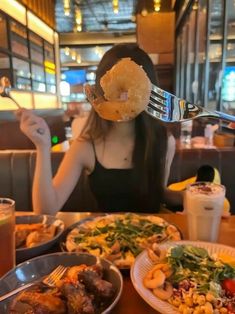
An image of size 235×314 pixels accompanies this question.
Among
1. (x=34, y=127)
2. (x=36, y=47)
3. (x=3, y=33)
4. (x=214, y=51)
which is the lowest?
(x=34, y=127)

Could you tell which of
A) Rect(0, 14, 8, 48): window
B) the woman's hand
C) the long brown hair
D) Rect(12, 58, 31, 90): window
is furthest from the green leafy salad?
Rect(12, 58, 31, 90): window

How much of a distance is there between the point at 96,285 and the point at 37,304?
12 centimetres

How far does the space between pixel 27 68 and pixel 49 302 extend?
6.85 metres

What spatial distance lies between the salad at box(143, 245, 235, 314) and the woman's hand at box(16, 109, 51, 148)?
0.62m

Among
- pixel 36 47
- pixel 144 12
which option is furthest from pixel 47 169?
pixel 36 47

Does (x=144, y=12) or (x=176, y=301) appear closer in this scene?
(x=176, y=301)

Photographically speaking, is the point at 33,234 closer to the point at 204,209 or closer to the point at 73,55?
the point at 204,209

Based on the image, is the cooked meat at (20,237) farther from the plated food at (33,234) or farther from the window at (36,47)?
the window at (36,47)

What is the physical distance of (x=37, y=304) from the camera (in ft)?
1.87

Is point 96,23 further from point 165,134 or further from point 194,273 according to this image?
point 194,273

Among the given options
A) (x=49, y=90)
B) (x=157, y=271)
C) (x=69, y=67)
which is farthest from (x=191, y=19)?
(x=69, y=67)

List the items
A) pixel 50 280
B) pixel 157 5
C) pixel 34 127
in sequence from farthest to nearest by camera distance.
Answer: pixel 157 5
pixel 34 127
pixel 50 280

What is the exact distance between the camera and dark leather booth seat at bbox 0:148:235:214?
209 centimetres

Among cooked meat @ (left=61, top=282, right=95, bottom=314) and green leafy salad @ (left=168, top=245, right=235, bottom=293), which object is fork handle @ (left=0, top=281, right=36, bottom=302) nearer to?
cooked meat @ (left=61, top=282, right=95, bottom=314)
